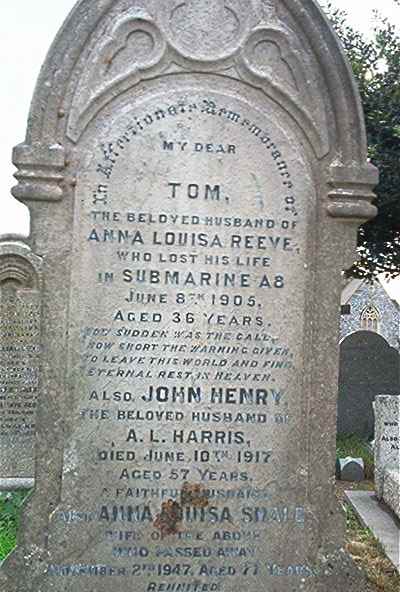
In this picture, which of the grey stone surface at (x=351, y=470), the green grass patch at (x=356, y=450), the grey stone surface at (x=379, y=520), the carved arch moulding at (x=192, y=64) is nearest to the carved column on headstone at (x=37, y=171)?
the carved arch moulding at (x=192, y=64)

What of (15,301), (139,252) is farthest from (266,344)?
(15,301)

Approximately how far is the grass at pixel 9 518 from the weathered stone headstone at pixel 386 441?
12.4 feet

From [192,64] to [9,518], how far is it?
178 inches

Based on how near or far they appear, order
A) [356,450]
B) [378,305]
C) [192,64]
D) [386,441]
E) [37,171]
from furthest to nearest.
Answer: [378,305] < [356,450] < [386,441] < [192,64] < [37,171]

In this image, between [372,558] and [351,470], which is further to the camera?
[351,470]

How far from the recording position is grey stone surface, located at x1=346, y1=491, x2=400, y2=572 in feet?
22.6

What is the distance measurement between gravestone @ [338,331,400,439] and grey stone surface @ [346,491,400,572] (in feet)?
11.9

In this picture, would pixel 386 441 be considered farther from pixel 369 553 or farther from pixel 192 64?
pixel 192 64

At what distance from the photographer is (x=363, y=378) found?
1278cm

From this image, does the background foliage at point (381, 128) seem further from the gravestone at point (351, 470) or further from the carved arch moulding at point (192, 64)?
the carved arch moulding at point (192, 64)

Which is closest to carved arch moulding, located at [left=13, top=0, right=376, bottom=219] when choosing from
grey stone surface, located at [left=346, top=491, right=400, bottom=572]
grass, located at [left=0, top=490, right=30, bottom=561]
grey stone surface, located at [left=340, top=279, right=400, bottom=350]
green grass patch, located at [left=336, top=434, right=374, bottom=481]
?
grass, located at [left=0, top=490, right=30, bottom=561]

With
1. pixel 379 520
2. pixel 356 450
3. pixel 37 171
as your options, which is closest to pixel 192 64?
pixel 37 171

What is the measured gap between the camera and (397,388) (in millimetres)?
12695

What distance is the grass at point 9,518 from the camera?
240 inches
